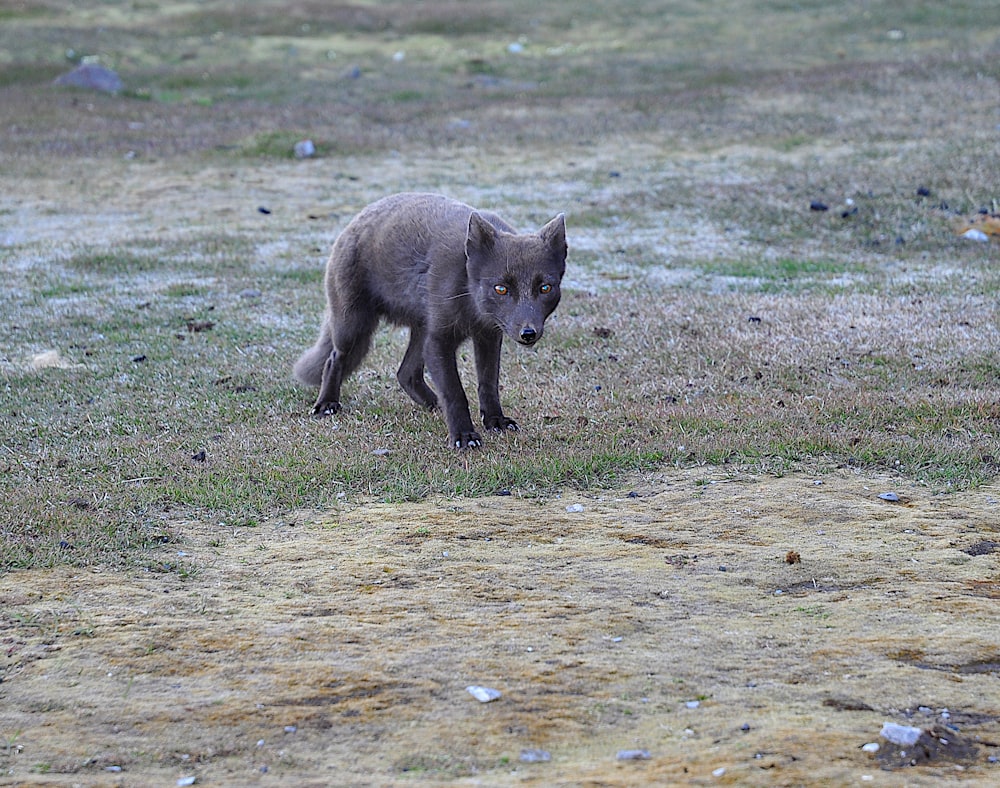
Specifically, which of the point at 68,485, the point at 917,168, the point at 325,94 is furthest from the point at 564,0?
the point at 68,485

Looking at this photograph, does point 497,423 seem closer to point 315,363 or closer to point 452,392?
point 452,392

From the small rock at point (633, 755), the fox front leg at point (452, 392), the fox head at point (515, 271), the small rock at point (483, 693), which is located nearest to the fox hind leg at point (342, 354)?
the fox front leg at point (452, 392)

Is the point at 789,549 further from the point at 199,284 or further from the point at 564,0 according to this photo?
the point at 564,0

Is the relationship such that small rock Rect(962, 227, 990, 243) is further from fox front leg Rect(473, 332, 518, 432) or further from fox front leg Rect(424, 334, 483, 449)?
fox front leg Rect(424, 334, 483, 449)

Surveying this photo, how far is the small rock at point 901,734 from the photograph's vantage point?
3.68 meters

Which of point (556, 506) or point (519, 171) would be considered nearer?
point (556, 506)

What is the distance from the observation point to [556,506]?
A: 20.6 feet

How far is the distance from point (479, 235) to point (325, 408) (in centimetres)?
214

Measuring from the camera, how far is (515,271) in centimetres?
653

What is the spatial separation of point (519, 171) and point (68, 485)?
12.7m

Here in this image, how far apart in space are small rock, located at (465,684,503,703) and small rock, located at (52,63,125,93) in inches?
968

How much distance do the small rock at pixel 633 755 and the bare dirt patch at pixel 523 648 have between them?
0.05 meters

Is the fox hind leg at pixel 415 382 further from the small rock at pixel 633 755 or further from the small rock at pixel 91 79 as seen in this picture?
the small rock at pixel 91 79

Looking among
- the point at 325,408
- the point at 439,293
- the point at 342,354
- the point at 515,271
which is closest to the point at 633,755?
the point at 515,271
